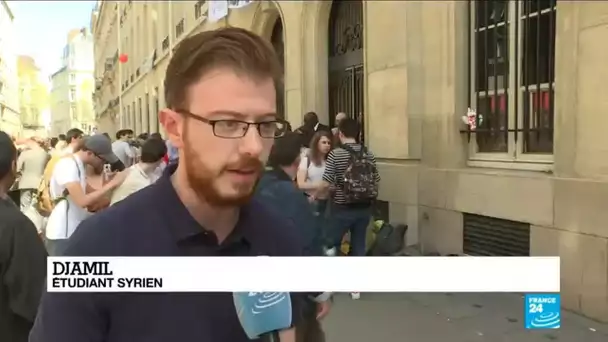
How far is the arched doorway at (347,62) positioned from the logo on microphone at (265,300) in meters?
0.60

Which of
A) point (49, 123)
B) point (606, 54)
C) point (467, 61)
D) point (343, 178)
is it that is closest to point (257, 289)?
point (343, 178)

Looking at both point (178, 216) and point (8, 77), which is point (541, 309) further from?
point (8, 77)

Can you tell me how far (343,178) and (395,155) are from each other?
169 millimetres

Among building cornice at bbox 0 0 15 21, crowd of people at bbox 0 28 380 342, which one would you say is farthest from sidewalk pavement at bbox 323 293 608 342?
building cornice at bbox 0 0 15 21

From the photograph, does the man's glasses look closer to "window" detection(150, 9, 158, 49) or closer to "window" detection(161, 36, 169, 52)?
"window" detection(161, 36, 169, 52)

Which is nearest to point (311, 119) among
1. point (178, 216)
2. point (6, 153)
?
point (178, 216)

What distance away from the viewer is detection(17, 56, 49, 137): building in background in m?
1.69

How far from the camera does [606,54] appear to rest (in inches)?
99.2

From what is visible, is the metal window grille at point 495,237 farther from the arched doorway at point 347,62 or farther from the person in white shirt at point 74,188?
the person in white shirt at point 74,188

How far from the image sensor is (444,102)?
6.33ft

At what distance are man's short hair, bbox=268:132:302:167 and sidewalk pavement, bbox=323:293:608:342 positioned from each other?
331 mm

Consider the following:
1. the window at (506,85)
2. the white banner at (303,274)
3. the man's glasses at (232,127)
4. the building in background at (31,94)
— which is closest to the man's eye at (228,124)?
the man's glasses at (232,127)

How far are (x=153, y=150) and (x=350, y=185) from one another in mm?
667

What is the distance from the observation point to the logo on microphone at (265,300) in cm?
127
